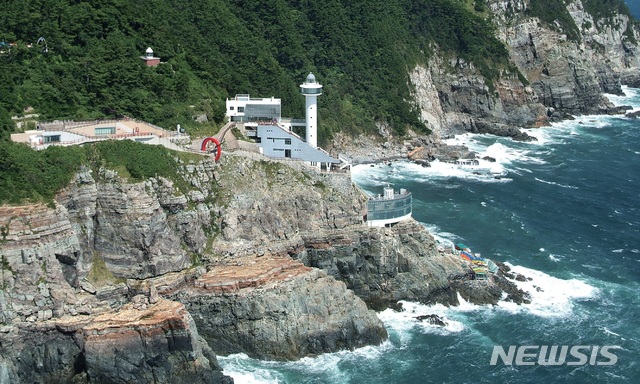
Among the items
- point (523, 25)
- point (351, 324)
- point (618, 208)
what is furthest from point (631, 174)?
point (351, 324)

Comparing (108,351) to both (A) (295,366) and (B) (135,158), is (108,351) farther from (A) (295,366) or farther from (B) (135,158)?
(B) (135,158)

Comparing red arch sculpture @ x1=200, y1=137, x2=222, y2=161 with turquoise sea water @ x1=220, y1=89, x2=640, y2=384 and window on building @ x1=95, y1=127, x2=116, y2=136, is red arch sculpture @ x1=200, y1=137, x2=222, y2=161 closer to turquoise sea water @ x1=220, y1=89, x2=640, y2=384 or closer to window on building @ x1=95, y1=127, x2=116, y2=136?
window on building @ x1=95, y1=127, x2=116, y2=136

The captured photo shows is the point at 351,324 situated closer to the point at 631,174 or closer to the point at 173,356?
the point at 173,356

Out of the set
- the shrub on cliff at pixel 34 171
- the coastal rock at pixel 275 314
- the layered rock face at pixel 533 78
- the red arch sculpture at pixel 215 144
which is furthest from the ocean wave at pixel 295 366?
the layered rock face at pixel 533 78

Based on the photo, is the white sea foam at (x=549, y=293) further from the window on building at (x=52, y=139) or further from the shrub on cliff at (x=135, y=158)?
the window on building at (x=52, y=139)

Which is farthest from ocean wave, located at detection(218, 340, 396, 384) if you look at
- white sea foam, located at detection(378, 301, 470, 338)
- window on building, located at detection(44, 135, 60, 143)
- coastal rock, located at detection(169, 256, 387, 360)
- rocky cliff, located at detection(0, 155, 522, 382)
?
window on building, located at detection(44, 135, 60, 143)

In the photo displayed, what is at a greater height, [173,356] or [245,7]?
[245,7]

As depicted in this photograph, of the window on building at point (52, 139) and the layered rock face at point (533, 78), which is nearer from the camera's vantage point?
the window on building at point (52, 139)
